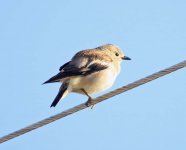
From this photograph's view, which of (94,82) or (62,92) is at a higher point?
(62,92)

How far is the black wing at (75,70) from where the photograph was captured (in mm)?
9812

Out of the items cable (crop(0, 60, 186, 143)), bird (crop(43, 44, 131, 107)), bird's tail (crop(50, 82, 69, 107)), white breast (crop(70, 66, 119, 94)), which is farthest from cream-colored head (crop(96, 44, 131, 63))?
cable (crop(0, 60, 186, 143))

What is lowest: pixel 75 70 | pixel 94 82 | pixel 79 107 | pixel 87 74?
pixel 94 82

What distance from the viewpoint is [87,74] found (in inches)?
415

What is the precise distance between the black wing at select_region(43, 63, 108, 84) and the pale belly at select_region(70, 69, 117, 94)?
0.24 feet

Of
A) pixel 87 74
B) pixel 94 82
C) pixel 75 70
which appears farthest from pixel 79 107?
pixel 94 82

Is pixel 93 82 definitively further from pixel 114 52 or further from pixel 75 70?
pixel 114 52

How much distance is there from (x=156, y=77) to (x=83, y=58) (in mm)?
3588

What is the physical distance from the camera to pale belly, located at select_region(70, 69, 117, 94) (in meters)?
10.4

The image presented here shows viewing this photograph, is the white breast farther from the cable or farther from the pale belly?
the cable

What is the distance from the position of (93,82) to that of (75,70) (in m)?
0.46

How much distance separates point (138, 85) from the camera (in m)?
7.73

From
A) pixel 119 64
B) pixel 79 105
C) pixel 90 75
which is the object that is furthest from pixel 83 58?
pixel 79 105

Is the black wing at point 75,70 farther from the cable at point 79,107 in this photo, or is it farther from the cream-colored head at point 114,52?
the cable at point 79,107
